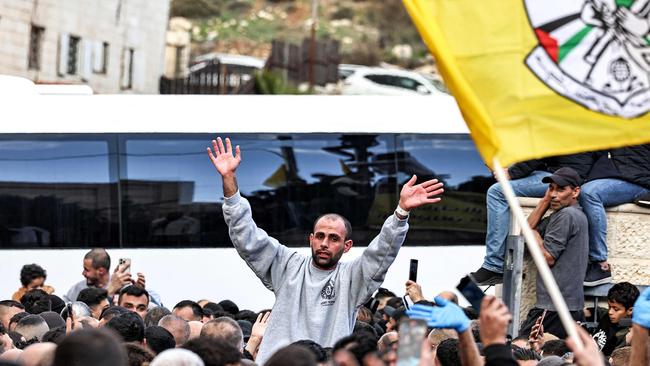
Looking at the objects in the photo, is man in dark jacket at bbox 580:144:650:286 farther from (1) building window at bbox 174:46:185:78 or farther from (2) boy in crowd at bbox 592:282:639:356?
(1) building window at bbox 174:46:185:78

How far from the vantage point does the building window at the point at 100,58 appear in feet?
121

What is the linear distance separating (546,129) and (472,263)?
36.0ft

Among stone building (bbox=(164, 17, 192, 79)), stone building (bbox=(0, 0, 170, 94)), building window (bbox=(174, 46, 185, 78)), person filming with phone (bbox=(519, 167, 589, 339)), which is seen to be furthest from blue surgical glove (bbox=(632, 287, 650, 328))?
building window (bbox=(174, 46, 185, 78))

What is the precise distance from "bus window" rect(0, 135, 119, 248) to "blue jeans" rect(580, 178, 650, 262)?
6.95 meters

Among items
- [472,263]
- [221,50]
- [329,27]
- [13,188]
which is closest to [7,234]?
[13,188]

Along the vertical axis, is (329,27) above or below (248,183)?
above

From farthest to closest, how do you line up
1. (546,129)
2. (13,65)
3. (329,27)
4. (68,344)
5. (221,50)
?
(329,27), (221,50), (13,65), (546,129), (68,344)

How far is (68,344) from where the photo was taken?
5684 mm

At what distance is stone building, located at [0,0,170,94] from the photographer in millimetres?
32906

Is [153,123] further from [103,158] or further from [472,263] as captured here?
[472,263]

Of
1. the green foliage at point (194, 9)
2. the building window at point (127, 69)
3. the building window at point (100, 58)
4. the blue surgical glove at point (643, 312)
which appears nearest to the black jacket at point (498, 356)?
the blue surgical glove at point (643, 312)

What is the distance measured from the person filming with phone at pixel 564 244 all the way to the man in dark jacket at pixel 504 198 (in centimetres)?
60

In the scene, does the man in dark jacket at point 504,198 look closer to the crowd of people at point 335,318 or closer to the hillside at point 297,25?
the crowd of people at point 335,318

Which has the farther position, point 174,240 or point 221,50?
point 221,50
